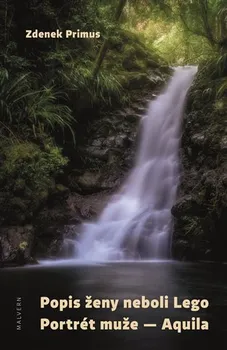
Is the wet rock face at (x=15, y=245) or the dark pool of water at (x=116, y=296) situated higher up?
the wet rock face at (x=15, y=245)

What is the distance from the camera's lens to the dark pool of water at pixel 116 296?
90.0 inches

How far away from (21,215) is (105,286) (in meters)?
1.76

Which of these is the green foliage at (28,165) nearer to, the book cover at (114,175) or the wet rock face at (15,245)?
the book cover at (114,175)

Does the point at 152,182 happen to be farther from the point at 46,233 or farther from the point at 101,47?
the point at 101,47

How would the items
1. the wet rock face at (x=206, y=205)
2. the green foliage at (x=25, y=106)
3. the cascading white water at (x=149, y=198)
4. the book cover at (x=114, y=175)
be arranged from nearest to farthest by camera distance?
the book cover at (x=114, y=175) → the wet rock face at (x=206, y=205) → the cascading white water at (x=149, y=198) → the green foliage at (x=25, y=106)

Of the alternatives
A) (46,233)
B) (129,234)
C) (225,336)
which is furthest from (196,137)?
(225,336)

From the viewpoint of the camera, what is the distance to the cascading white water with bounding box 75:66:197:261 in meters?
5.07

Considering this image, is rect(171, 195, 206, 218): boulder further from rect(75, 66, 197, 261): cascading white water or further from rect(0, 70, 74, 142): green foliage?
rect(0, 70, 74, 142): green foliage

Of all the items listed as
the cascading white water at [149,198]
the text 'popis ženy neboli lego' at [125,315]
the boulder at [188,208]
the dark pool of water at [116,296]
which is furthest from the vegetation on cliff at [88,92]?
the text 'popis ženy neboli lego' at [125,315]

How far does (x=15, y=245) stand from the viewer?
4477 millimetres

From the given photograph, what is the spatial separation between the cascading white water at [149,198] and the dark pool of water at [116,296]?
0.44m

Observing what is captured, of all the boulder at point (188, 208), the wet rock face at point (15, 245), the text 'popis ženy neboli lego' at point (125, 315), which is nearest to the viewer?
the text 'popis ženy neboli lego' at point (125, 315)

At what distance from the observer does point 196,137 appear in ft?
19.0

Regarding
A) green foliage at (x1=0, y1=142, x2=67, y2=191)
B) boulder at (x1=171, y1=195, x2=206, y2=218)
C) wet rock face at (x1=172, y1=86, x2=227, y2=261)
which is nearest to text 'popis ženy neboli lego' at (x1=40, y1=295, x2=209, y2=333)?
wet rock face at (x1=172, y1=86, x2=227, y2=261)
